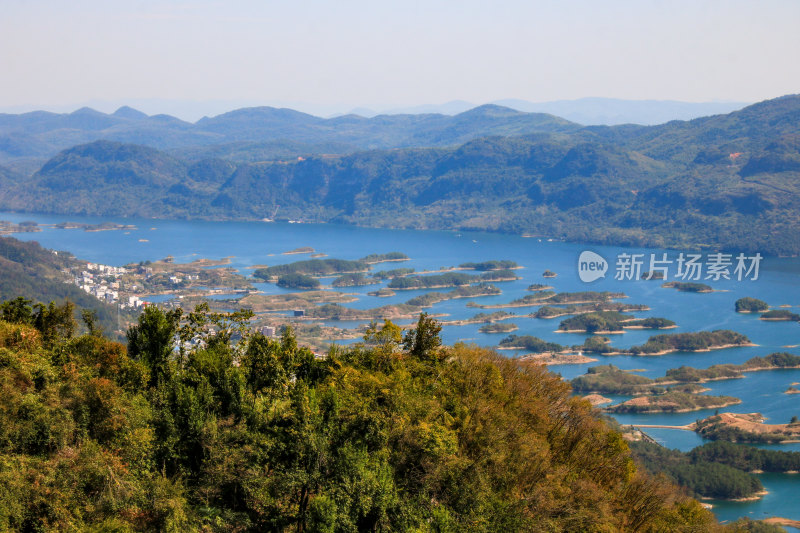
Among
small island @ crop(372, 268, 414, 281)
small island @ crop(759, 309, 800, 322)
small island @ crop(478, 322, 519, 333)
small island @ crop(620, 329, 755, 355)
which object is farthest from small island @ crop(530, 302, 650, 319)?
small island @ crop(372, 268, 414, 281)

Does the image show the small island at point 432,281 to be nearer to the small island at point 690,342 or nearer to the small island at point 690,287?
the small island at point 690,287

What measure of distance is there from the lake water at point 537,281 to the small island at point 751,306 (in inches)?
52.5

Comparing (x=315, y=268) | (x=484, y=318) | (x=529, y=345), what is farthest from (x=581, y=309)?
(x=315, y=268)

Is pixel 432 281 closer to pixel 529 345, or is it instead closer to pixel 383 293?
pixel 383 293

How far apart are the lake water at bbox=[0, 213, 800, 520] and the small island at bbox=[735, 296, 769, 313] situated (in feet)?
4.38

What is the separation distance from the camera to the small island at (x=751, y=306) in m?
87.4

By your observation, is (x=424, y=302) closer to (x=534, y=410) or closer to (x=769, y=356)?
(x=769, y=356)

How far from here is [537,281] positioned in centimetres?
10762

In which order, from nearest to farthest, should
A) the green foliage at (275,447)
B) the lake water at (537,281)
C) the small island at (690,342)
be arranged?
1. the green foliage at (275,447)
2. the lake water at (537,281)
3. the small island at (690,342)

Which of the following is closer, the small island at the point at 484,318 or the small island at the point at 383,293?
the small island at the point at 484,318

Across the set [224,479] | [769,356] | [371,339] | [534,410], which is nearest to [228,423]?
[224,479]

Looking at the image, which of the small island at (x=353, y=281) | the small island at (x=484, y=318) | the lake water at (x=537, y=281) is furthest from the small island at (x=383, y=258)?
the small island at (x=484, y=318)

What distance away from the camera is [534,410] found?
17.4m

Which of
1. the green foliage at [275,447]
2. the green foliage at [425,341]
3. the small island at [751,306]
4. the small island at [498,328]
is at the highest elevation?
the green foliage at [425,341]
